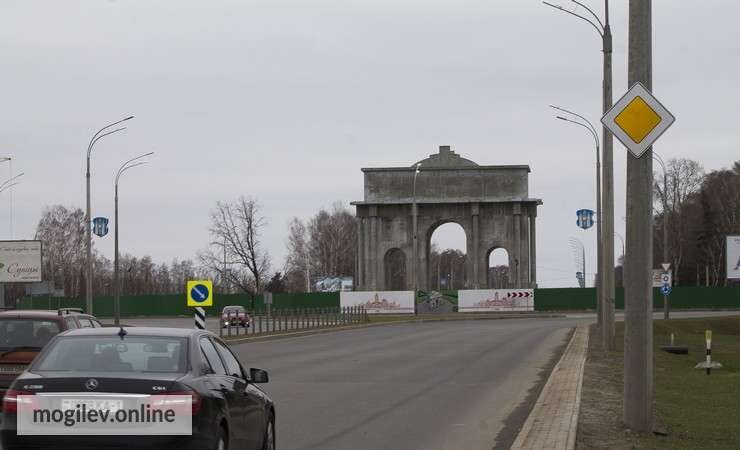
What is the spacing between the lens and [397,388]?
21.6 metres

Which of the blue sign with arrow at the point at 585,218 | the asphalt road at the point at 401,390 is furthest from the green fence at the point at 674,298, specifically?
the asphalt road at the point at 401,390

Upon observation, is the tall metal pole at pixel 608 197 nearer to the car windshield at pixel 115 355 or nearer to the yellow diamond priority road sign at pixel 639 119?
the yellow diamond priority road sign at pixel 639 119

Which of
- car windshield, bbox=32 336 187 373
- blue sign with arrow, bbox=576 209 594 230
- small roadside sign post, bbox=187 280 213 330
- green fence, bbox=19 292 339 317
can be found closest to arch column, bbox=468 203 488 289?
green fence, bbox=19 292 339 317

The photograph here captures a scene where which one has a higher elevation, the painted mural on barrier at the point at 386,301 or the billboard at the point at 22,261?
the billboard at the point at 22,261

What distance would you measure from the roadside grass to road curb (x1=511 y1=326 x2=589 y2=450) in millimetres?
161

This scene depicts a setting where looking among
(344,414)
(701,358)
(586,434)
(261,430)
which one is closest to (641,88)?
(586,434)

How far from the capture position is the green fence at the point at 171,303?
94.1 m

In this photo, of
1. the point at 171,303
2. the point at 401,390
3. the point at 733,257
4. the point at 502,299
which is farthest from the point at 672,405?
the point at 171,303

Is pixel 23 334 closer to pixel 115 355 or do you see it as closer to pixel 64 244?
pixel 115 355

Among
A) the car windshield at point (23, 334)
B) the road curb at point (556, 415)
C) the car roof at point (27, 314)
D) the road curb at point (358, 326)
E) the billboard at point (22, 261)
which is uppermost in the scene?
the billboard at point (22, 261)

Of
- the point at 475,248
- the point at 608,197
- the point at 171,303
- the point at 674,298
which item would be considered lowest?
the point at 171,303

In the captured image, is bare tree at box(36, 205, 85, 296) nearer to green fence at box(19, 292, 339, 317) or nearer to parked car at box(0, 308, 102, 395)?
green fence at box(19, 292, 339, 317)

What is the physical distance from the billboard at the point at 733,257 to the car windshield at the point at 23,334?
204 feet

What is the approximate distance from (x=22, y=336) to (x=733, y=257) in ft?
210
